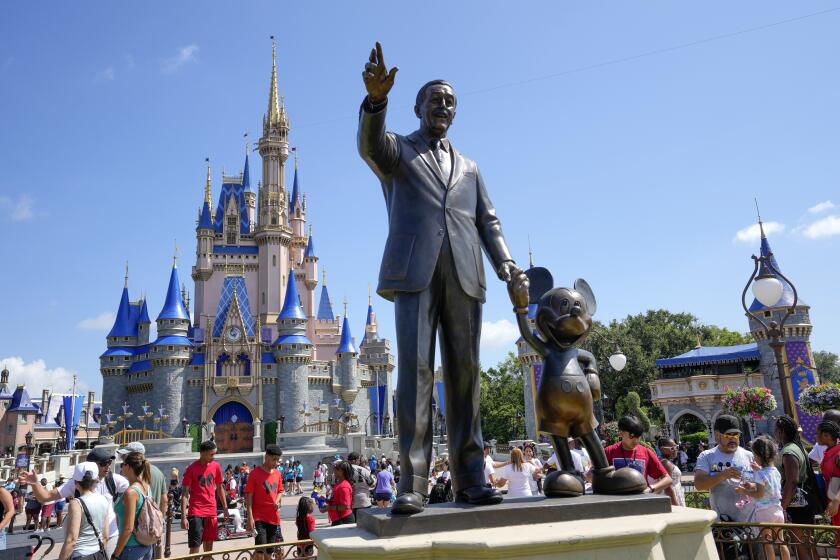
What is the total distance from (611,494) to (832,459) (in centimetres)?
271

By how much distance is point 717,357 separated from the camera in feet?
112

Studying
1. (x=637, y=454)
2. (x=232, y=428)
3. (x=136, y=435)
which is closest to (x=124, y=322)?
(x=136, y=435)

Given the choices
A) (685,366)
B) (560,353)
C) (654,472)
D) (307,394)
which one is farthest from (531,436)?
(560,353)

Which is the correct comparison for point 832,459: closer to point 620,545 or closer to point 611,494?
point 611,494

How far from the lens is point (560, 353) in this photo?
11.9 ft

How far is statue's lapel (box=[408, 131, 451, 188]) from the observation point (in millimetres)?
3828

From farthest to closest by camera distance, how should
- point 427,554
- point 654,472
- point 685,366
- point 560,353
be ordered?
1. point 685,366
2. point 654,472
3. point 560,353
4. point 427,554

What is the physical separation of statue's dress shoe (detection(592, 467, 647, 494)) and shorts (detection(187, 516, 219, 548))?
199 inches

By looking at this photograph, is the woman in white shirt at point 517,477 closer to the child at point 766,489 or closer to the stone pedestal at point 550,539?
the child at point 766,489

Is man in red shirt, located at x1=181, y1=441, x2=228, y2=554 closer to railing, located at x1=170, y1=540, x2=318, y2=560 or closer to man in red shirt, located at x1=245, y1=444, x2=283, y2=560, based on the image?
man in red shirt, located at x1=245, y1=444, x2=283, y2=560

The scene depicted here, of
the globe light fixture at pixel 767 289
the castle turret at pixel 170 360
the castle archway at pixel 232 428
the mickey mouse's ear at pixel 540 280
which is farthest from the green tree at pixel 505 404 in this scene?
the mickey mouse's ear at pixel 540 280

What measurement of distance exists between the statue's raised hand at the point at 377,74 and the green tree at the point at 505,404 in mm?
47486

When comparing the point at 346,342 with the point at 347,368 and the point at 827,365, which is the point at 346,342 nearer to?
the point at 347,368

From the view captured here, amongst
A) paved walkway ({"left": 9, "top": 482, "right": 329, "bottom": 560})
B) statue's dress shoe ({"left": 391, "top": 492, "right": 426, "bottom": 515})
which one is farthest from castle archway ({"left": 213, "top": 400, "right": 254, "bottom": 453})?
statue's dress shoe ({"left": 391, "top": 492, "right": 426, "bottom": 515})
